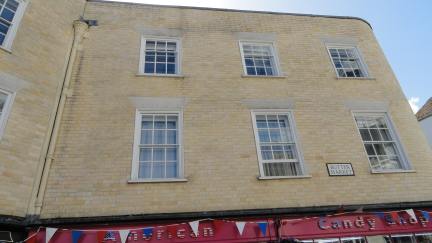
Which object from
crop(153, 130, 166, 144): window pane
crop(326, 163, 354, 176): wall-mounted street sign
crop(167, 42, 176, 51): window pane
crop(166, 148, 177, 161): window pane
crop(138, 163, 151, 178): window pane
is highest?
crop(167, 42, 176, 51): window pane

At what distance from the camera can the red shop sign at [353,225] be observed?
6926 millimetres

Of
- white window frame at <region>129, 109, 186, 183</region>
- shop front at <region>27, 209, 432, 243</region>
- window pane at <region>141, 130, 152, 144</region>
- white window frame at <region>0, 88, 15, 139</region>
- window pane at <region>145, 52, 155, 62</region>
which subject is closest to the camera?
shop front at <region>27, 209, 432, 243</region>

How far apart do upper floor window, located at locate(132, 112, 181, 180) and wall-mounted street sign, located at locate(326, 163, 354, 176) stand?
416 centimetres

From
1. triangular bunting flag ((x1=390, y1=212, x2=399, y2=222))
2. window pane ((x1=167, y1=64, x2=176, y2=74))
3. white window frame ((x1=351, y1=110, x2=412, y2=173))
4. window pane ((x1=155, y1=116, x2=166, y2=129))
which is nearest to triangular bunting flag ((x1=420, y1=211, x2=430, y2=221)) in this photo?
triangular bunting flag ((x1=390, y1=212, x2=399, y2=222))

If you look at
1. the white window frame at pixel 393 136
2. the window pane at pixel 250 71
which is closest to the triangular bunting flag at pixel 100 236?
the window pane at pixel 250 71

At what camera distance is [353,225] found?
7.16m

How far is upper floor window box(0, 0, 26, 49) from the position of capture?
24.9ft

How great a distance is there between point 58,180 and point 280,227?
5.40 m

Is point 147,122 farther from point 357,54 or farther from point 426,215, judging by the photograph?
point 357,54

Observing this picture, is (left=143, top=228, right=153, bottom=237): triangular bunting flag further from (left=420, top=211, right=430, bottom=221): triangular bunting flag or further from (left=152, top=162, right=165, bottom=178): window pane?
(left=420, top=211, right=430, bottom=221): triangular bunting flag

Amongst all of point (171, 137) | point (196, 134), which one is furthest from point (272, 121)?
point (171, 137)

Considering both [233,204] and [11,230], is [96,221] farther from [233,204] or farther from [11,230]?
[233,204]

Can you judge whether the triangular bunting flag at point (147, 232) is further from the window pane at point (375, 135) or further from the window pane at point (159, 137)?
the window pane at point (375, 135)

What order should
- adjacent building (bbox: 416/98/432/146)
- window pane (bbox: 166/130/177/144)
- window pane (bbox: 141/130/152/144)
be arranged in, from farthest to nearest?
adjacent building (bbox: 416/98/432/146) → window pane (bbox: 166/130/177/144) → window pane (bbox: 141/130/152/144)
